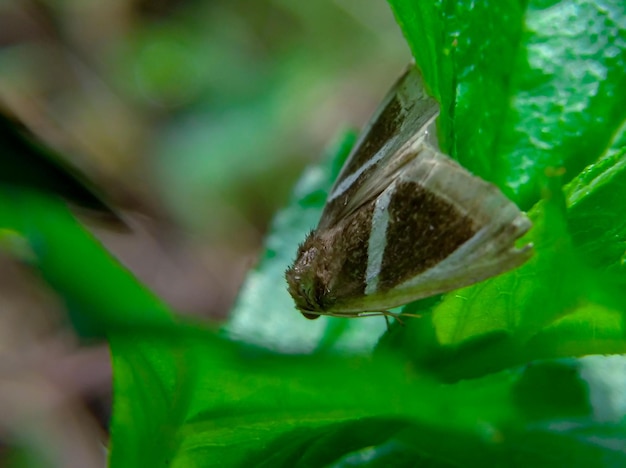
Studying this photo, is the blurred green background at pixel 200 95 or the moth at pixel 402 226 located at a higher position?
the moth at pixel 402 226

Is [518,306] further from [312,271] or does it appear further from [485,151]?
[312,271]

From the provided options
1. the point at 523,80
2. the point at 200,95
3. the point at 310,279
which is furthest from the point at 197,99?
the point at 523,80

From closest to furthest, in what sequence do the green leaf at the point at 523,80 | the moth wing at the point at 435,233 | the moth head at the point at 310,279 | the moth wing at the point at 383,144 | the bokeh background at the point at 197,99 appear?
the moth wing at the point at 435,233, the green leaf at the point at 523,80, the moth wing at the point at 383,144, the moth head at the point at 310,279, the bokeh background at the point at 197,99

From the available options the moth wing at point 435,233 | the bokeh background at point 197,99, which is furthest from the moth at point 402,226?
the bokeh background at point 197,99

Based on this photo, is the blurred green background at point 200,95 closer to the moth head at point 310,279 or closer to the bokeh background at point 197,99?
the bokeh background at point 197,99

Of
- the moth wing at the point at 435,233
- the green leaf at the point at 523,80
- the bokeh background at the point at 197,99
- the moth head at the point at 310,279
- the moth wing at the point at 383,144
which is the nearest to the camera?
the moth wing at the point at 435,233

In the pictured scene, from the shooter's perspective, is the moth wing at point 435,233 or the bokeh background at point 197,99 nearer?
the moth wing at point 435,233

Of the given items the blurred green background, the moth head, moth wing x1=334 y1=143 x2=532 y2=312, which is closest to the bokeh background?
the blurred green background
